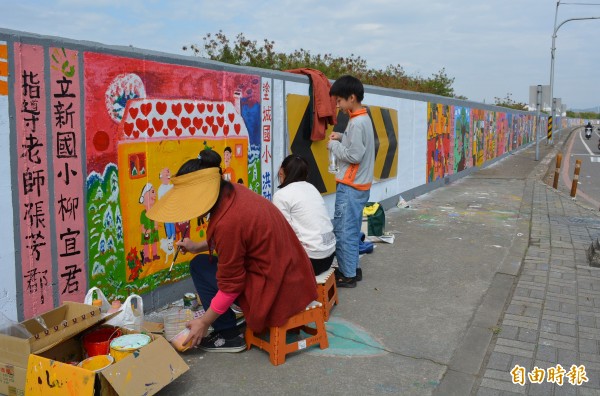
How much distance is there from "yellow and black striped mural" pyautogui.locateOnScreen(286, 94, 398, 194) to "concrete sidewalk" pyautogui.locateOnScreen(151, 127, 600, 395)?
1248 millimetres

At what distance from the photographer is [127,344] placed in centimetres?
299

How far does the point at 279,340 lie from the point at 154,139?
6.26 ft

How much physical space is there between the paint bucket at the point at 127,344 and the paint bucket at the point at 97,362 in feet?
0.11

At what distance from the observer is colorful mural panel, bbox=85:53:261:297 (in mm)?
3781

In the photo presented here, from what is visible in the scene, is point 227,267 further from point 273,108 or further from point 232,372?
point 273,108

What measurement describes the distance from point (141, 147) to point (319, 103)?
2.87 metres

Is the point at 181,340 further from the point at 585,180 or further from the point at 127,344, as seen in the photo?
the point at 585,180

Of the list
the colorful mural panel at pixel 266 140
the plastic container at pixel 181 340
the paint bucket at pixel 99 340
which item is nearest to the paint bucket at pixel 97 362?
the paint bucket at pixel 99 340

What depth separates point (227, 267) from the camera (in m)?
3.15

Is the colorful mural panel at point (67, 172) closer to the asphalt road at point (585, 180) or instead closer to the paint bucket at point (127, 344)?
the paint bucket at point (127, 344)

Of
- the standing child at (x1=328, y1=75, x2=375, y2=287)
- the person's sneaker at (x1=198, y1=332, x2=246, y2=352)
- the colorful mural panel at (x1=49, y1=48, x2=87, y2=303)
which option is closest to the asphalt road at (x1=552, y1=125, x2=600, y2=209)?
the standing child at (x1=328, y1=75, x2=375, y2=287)

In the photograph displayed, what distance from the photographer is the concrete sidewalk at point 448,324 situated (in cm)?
329

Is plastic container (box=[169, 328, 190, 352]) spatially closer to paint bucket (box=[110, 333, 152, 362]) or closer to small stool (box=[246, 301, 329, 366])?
paint bucket (box=[110, 333, 152, 362])

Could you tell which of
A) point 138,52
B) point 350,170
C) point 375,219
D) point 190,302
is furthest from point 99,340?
point 375,219
